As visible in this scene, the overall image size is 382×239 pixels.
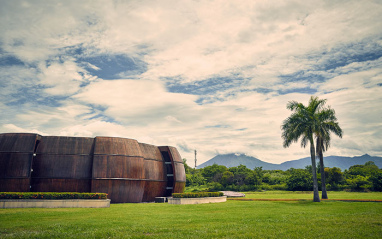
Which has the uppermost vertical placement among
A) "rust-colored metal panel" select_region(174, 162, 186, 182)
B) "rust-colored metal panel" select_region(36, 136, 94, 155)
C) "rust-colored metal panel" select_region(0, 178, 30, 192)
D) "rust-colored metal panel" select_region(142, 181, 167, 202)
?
"rust-colored metal panel" select_region(36, 136, 94, 155)

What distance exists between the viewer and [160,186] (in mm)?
38188

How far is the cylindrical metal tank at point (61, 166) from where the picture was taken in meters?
30.2

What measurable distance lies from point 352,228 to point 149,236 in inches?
388

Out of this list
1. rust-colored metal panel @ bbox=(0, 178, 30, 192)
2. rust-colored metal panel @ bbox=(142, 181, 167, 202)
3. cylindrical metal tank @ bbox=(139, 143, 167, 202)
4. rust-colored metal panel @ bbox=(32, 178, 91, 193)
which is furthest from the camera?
cylindrical metal tank @ bbox=(139, 143, 167, 202)

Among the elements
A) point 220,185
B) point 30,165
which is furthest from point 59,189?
point 220,185

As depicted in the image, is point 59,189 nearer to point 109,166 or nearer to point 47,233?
point 109,166

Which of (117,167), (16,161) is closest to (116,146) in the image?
(117,167)

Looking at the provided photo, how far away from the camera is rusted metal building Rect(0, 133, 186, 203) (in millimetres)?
29438

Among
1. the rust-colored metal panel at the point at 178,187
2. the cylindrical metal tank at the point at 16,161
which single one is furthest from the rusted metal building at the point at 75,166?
the rust-colored metal panel at the point at 178,187

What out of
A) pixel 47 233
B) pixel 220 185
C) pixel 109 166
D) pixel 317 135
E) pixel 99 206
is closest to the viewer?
pixel 47 233

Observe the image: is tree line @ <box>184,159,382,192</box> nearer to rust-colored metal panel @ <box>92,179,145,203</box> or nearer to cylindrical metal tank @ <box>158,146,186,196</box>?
cylindrical metal tank @ <box>158,146,186,196</box>

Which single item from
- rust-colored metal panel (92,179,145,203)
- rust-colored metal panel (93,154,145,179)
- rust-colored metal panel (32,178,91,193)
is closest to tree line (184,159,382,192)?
rust-colored metal panel (92,179,145,203)

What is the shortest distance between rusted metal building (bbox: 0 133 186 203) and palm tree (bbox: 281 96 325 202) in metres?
17.6

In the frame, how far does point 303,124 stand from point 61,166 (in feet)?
89.2
